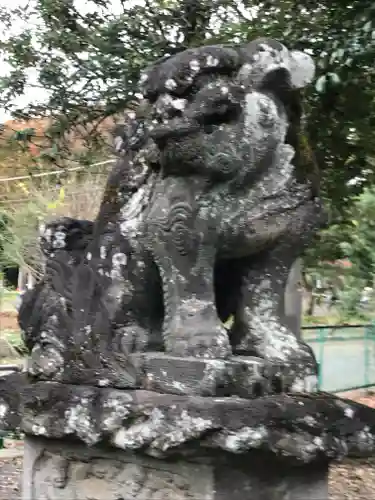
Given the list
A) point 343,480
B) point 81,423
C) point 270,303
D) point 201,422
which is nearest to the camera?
point 201,422

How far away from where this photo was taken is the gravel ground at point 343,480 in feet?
16.2

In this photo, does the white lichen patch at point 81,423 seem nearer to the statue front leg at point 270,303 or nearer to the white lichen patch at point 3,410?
the white lichen patch at point 3,410

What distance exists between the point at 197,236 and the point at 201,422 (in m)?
0.56

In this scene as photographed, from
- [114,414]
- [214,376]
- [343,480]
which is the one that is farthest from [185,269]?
[343,480]

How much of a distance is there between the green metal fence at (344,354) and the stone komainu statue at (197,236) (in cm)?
730

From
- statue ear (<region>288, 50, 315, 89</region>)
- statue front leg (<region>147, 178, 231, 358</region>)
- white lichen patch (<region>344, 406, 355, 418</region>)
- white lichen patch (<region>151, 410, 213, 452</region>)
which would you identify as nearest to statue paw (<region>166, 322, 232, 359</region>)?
statue front leg (<region>147, 178, 231, 358</region>)

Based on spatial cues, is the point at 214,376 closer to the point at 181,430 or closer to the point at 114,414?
the point at 181,430

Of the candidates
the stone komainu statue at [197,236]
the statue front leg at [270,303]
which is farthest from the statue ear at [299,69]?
the statue front leg at [270,303]

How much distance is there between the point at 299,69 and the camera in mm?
2445

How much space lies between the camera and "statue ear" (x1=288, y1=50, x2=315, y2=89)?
2.43 metres

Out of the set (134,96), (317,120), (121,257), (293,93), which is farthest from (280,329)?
(134,96)

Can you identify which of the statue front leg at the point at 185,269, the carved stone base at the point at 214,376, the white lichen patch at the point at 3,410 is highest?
the statue front leg at the point at 185,269

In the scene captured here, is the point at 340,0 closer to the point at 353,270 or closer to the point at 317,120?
the point at 317,120

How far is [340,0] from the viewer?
436cm
